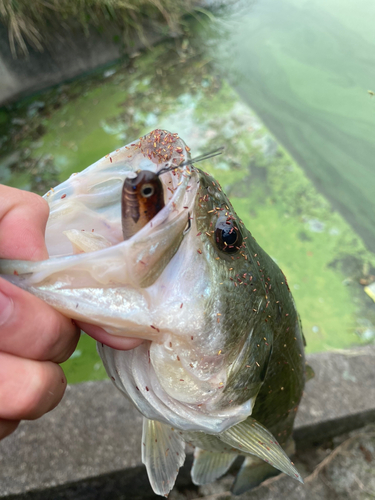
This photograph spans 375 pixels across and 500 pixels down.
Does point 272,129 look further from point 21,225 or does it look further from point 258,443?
point 21,225

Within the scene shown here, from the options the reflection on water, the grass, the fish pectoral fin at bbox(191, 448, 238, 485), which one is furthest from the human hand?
the grass

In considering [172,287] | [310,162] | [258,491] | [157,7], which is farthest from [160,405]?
[157,7]

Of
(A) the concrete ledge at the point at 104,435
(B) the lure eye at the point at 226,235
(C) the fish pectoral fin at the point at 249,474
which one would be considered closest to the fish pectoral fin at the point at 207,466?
(C) the fish pectoral fin at the point at 249,474

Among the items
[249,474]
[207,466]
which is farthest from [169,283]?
[249,474]

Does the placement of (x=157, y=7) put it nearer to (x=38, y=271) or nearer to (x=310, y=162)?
(x=310, y=162)

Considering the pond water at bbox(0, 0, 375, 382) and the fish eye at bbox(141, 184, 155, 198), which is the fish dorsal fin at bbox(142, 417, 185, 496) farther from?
the pond water at bbox(0, 0, 375, 382)

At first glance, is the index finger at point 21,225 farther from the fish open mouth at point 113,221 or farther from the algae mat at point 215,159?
the algae mat at point 215,159

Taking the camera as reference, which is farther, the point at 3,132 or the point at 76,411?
the point at 3,132
